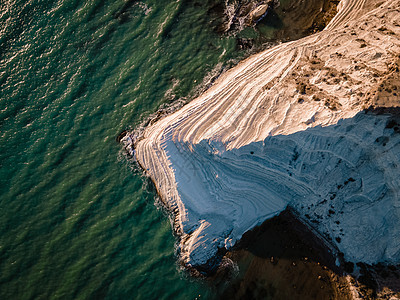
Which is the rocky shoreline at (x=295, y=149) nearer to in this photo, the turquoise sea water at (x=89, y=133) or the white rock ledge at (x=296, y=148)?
the white rock ledge at (x=296, y=148)

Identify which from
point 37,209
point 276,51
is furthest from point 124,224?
point 276,51

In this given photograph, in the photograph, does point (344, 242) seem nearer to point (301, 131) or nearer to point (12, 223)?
point (301, 131)

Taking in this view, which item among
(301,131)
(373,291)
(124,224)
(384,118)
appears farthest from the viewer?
(124,224)

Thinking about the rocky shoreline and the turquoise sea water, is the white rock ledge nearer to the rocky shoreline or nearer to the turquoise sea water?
the rocky shoreline

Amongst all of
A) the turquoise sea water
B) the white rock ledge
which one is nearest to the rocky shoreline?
the white rock ledge

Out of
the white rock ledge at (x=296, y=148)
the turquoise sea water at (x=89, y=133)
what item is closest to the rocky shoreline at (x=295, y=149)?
the white rock ledge at (x=296, y=148)

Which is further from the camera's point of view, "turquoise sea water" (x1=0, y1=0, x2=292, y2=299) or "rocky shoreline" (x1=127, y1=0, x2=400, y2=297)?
"turquoise sea water" (x1=0, y1=0, x2=292, y2=299)
